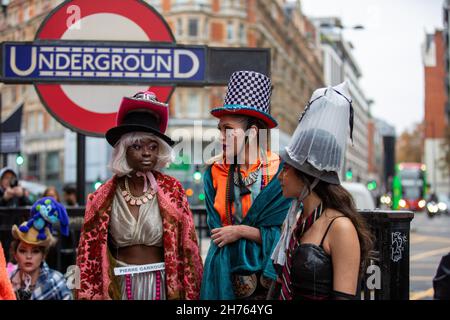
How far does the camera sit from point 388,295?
12.8ft

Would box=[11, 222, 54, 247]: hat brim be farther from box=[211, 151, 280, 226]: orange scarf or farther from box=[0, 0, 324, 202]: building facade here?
box=[0, 0, 324, 202]: building facade

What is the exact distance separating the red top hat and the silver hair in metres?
0.03

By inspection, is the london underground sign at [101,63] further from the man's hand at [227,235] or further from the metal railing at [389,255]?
the man's hand at [227,235]

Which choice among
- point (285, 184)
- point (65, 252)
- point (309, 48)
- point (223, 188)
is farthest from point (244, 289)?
point (309, 48)

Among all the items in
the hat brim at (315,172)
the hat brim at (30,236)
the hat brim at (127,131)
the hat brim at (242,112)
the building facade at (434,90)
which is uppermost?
→ the building facade at (434,90)

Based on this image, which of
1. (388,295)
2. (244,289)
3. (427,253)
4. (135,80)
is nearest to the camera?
(244,289)

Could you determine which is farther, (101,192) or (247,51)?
(247,51)

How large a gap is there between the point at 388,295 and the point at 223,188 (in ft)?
3.78

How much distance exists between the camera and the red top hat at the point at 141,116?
3564 mm

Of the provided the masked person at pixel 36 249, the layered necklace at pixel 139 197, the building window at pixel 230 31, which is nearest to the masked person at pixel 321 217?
the layered necklace at pixel 139 197

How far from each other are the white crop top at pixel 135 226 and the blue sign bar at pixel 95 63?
5.16ft

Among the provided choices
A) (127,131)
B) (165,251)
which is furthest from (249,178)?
(127,131)

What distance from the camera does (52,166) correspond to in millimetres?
51938
